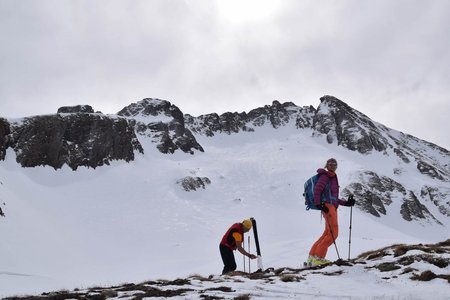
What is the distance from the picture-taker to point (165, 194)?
63.6 metres

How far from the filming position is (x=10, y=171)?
189ft

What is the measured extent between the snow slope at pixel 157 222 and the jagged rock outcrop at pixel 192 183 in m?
1.17

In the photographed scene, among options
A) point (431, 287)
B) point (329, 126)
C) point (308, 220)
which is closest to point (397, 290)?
point (431, 287)

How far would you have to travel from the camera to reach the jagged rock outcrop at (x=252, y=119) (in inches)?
5138

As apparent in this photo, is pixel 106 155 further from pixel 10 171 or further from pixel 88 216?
pixel 88 216

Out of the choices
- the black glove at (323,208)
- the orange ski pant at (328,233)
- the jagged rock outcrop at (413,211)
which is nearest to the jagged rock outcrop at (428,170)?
the jagged rock outcrop at (413,211)

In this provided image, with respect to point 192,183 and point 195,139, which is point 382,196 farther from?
point 195,139

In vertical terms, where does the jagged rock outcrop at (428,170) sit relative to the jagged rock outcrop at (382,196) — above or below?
above

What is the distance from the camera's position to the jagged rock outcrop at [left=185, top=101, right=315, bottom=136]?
130 metres

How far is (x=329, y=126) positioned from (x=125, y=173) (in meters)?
67.7

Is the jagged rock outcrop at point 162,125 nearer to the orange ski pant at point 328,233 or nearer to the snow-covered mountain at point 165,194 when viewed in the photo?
the snow-covered mountain at point 165,194

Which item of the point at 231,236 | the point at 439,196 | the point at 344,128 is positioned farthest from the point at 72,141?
the point at 439,196

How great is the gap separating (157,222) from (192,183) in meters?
17.0

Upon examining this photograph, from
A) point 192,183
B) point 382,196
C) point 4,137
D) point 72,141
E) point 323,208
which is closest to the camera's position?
point 323,208
